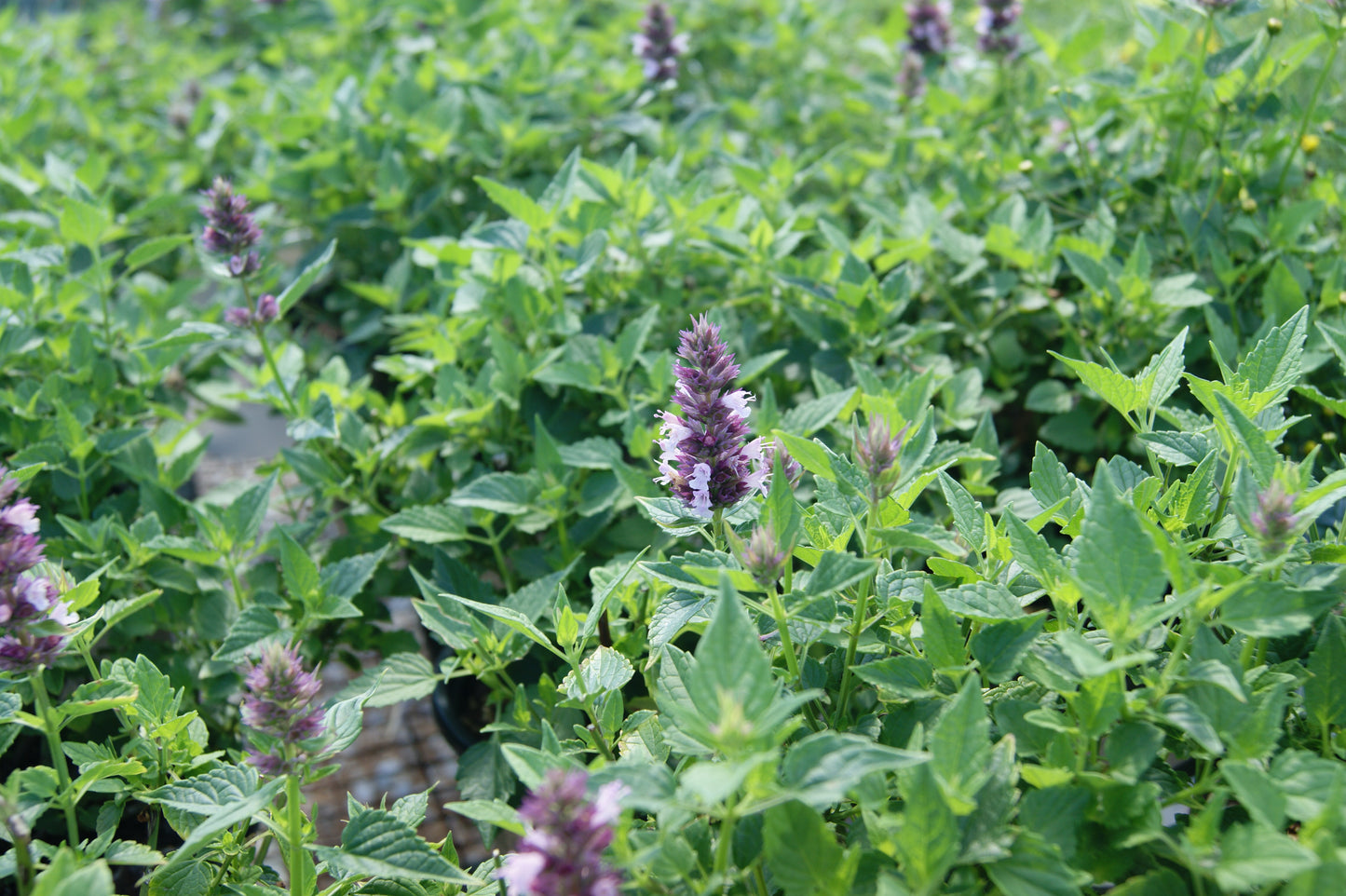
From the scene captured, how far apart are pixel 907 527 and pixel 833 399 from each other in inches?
18.4

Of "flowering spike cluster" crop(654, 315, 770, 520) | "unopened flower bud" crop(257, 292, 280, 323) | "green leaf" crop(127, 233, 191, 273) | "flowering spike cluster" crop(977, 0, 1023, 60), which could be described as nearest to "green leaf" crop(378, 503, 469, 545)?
"unopened flower bud" crop(257, 292, 280, 323)

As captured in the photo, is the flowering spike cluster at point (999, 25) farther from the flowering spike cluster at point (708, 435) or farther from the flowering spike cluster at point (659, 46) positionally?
the flowering spike cluster at point (708, 435)

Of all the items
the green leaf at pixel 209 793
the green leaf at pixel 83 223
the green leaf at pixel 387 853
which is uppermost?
the green leaf at pixel 83 223

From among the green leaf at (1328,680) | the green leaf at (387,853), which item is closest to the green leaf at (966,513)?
the green leaf at (1328,680)

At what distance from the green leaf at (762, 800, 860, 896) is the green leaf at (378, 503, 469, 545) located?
938 millimetres

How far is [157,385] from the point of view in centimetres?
255

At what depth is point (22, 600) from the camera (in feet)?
3.98

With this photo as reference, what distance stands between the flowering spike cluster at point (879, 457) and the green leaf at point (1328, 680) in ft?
1.65

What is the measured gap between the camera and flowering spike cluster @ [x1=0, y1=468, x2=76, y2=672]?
117 cm

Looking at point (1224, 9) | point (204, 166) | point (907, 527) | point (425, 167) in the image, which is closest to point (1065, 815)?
point (907, 527)

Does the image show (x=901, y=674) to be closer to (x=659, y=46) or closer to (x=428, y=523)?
(x=428, y=523)

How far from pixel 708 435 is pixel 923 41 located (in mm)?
2256

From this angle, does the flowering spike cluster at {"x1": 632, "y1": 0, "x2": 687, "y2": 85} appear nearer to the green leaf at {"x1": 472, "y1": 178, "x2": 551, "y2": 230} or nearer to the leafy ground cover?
the leafy ground cover

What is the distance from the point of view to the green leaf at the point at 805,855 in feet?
3.25
